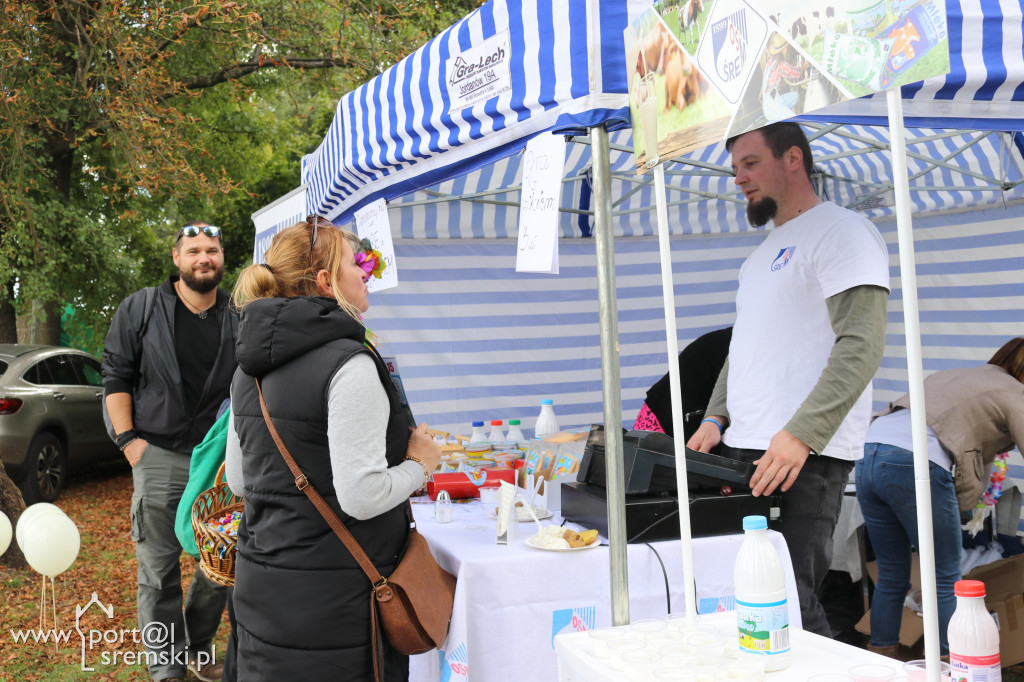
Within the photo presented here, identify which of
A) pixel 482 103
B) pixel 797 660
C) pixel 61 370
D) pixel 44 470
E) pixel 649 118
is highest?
pixel 482 103

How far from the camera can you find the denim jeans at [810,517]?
7.97 ft

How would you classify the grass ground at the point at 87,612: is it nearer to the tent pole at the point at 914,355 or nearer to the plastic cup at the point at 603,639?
the plastic cup at the point at 603,639

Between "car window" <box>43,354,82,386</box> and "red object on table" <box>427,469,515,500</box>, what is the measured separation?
6104 millimetres

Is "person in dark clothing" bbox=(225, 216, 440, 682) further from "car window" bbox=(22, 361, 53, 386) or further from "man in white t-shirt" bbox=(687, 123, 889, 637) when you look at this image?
"car window" bbox=(22, 361, 53, 386)

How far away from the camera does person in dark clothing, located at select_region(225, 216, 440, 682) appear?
6.11 feet

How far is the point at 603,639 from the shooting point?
1.64 meters

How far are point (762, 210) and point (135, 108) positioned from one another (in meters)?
5.99

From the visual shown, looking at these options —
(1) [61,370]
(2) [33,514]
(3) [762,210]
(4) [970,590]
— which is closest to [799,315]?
(3) [762,210]

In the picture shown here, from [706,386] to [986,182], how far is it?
5.65 feet

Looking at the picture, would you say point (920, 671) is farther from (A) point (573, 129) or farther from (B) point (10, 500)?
(B) point (10, 500)

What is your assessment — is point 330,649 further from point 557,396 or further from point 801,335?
point 557,396

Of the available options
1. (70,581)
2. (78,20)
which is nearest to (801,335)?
(70,581)

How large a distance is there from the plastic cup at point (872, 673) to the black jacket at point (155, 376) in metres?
2.76

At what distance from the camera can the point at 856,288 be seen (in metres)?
2.34
